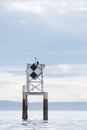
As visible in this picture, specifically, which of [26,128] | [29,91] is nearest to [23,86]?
[29,91]

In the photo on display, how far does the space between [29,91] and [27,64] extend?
391 cm

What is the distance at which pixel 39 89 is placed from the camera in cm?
8138

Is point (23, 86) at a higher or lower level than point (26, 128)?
higher

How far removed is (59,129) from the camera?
2520 inches

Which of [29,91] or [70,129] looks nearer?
[70,129]

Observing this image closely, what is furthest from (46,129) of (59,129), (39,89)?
(39,89)

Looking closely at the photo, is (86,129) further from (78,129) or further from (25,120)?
(25,120)

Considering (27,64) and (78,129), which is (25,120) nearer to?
(27,64)

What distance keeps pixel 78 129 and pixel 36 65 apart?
19.6m

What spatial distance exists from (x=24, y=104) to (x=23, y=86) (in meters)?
2.65

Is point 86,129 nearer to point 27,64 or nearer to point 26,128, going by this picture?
point 26,128

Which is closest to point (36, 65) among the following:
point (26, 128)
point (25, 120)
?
point (25, 120)

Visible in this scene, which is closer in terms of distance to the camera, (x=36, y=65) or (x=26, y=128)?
(x=26, y=128)

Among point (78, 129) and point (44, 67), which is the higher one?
point (44, 67)
